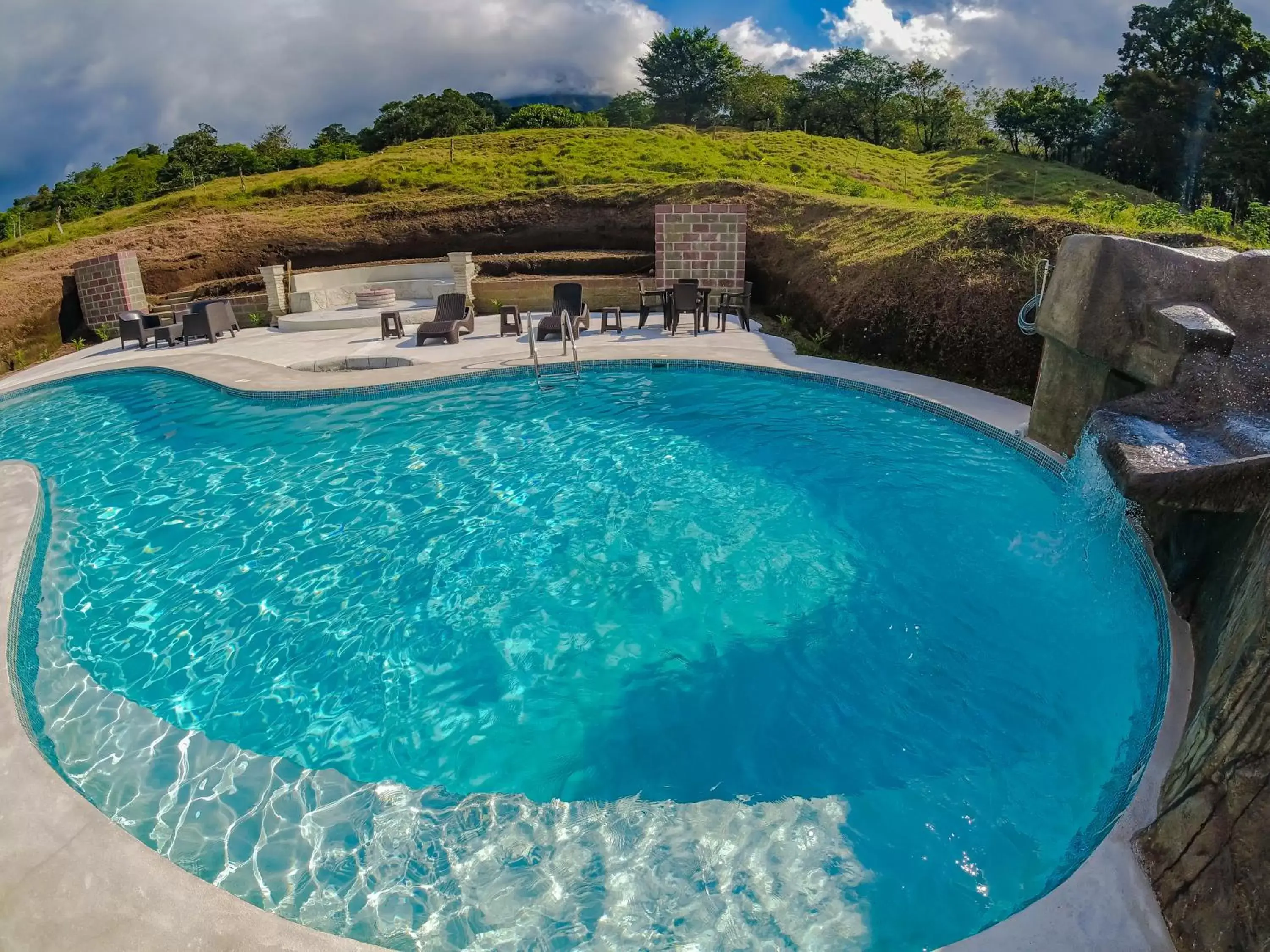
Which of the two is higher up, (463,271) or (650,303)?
(463,271)

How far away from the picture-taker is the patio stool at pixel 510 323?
12594mm

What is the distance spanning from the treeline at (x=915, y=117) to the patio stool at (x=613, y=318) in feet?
57.5

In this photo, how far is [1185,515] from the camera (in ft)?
14.0

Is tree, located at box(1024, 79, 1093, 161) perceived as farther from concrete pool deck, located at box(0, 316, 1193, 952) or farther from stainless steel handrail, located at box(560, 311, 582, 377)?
concrete pool deck, located at box(0, 316, 1193, 952)

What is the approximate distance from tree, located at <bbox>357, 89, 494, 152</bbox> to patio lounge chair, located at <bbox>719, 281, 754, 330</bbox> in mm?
28464

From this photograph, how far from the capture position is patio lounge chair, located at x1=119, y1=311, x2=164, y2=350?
1324 cm

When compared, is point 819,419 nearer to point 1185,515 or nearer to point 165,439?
point 1185,515

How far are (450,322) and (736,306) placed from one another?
4.89 meters

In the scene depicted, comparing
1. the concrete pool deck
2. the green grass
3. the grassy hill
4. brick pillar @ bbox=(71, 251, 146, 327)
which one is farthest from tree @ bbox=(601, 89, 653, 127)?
the concrete pool deck

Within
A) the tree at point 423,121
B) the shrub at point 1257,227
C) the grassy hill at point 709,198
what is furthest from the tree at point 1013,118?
the shrub at point 1257,227

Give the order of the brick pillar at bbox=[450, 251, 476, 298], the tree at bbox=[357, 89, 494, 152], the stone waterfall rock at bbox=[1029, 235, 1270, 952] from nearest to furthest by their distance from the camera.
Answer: the stone waterfall rock at bbox=[1029, 235, 1270, 952] → the brick pillar at bbox=[450, 251, 476, 298] → the tree at bbox=[357, 89, 494, 152]

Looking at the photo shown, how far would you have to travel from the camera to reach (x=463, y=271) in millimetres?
14859

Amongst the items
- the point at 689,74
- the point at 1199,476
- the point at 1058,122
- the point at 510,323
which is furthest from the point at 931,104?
the point at 1199,476

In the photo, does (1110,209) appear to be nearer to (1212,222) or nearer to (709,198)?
(1212,222)
